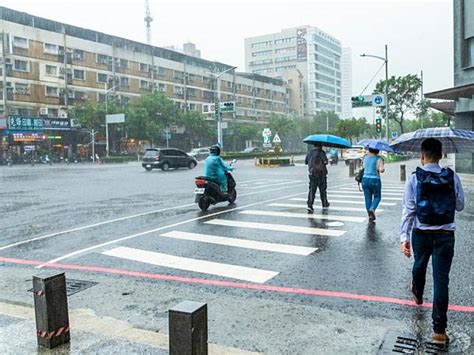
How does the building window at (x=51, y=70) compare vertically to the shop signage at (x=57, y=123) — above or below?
above

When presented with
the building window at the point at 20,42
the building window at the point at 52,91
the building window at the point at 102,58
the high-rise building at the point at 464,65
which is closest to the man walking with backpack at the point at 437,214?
the high-rise building at the point at 464,65

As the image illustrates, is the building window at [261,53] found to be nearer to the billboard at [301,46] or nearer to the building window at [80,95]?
the billboard at [301,46]

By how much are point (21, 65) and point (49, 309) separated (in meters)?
55.9

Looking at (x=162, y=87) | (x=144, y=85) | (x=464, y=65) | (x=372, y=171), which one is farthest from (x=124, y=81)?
(x=372, y=171)

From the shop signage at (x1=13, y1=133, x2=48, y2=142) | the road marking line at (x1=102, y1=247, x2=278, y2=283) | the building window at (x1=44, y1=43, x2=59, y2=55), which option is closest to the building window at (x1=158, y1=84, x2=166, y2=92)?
the building window at (x1=44, y1=43, x2=59, y2=55)

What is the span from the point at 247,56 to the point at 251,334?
155460 mm

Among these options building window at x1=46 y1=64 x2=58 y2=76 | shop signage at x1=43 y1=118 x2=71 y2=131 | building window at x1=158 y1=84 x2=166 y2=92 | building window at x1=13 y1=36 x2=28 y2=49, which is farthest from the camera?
building window at x1=158 y1=84 x2=166 y2=92

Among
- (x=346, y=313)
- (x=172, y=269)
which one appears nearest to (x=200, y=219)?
(x=172, y=269)

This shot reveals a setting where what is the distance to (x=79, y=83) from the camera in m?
60.8

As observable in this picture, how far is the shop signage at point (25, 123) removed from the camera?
162ft

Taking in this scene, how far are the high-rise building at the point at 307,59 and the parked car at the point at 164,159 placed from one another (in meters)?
99.8

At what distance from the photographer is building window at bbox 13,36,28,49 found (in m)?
53.1

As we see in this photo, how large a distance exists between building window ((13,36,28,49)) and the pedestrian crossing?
162ft

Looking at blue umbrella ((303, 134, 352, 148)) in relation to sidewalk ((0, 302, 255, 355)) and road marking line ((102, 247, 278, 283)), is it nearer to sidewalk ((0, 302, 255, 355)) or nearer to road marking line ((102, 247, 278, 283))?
road marking line ((102, 247, 278, 283))
